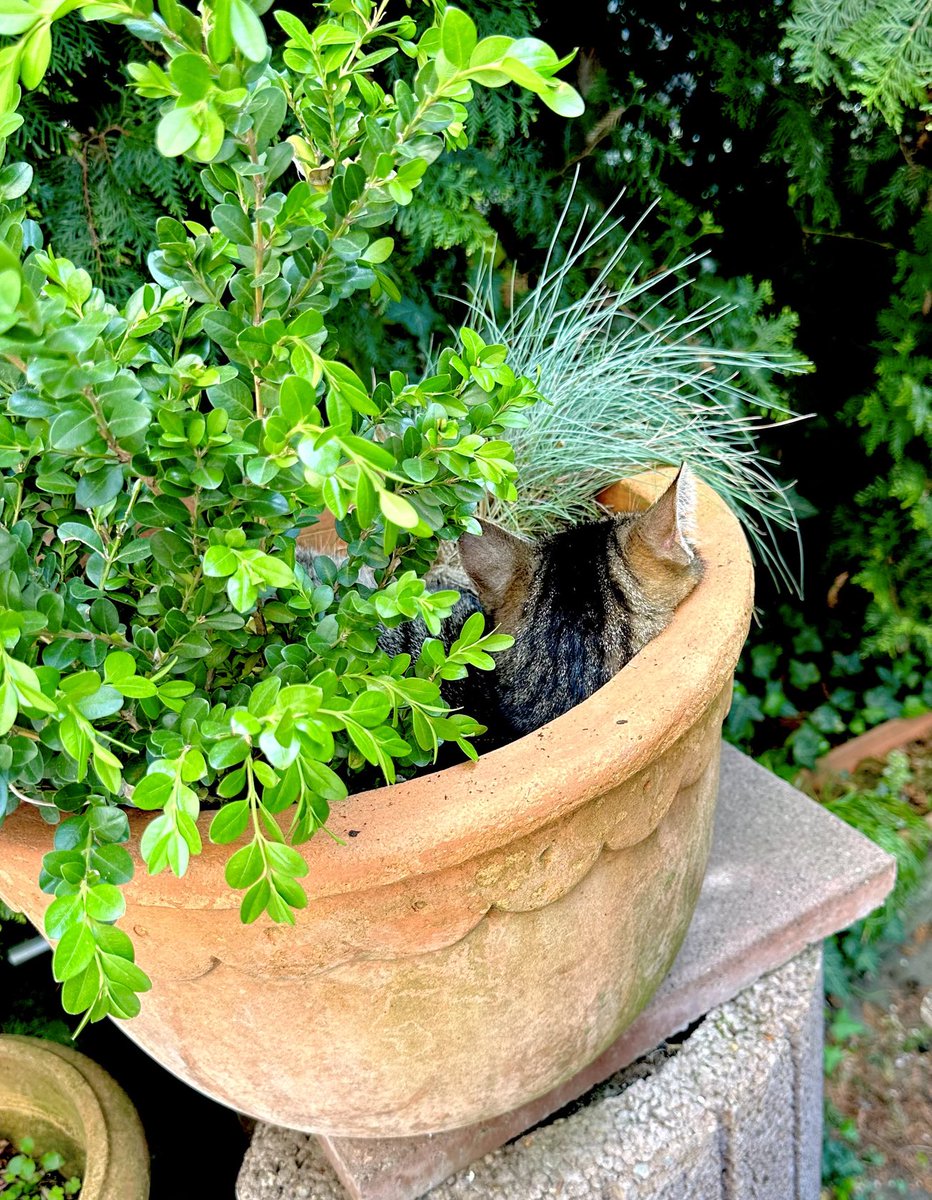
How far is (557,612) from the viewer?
1109mm

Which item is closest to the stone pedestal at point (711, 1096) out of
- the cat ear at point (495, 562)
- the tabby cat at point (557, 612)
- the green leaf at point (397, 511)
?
the tabby cat at point (557, 612)

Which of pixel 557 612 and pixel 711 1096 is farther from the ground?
pixel 557 612

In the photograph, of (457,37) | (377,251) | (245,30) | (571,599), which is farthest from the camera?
(571,599)

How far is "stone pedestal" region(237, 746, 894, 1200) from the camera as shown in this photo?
1.15 metres

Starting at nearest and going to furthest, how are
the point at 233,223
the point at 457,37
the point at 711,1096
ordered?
the point at 457,37 < the point at 233,223 < the point at 711,1096

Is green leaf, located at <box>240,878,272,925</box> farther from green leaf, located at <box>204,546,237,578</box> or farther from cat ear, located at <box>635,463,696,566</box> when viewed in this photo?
cat ear, located at <box>635,463,696,566</box>

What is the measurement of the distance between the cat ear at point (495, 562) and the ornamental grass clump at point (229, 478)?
151mm

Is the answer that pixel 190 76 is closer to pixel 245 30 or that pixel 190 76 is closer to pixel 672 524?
pixel 245 30

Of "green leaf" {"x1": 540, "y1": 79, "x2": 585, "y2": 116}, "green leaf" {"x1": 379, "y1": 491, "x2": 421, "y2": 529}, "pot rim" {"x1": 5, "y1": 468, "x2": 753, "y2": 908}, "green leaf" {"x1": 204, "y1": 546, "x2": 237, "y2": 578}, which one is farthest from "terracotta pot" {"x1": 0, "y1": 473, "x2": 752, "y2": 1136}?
"green leaf" {"x1": 540, "y1": 79, "x2": 585, "y2": 116}

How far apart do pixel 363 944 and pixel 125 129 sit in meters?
1.23

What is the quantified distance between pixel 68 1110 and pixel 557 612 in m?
1.09

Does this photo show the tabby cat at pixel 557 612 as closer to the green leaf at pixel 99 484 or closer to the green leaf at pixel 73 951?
the green leaf at pixel 99 484

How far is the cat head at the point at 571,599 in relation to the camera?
102 cm

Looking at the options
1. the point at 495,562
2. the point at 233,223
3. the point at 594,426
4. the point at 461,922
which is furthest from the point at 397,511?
the point at 594,426
